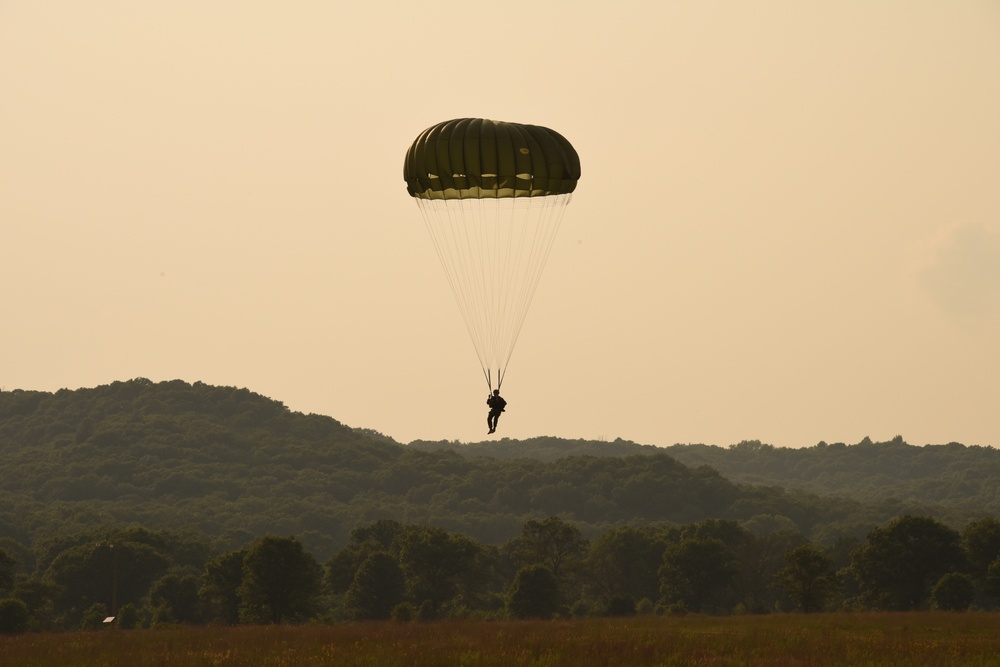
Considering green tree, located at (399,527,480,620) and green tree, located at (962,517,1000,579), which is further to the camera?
green tree, located at (399,527,480,620)

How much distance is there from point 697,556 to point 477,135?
50807 millimetres

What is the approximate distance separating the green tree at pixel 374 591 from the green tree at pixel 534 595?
28.1 ft

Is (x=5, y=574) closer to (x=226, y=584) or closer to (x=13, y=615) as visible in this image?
(x=226, y=584)

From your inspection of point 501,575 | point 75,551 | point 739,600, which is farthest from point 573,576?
point 75,551

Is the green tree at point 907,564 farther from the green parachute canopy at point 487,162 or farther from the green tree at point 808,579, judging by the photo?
the green parachute canopy at point 487,162

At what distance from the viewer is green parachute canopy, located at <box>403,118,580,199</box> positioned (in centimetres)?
4862

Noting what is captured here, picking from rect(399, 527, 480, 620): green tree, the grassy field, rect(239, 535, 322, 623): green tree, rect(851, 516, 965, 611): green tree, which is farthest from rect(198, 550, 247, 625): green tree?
rect(851, 516, 965, 611): green tree

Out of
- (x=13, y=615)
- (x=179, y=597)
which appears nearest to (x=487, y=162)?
(x=13, y=615)

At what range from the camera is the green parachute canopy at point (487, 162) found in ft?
160

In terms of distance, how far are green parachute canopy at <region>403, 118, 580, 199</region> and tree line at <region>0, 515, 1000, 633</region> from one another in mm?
29702

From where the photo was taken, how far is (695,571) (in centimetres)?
9231

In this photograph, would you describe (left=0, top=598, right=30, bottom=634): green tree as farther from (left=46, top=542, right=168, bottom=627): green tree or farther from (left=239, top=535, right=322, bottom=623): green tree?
(left=46, top=542, right=168, bottom=627): green tree

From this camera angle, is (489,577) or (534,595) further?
(489,577)

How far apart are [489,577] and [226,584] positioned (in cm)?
2266
